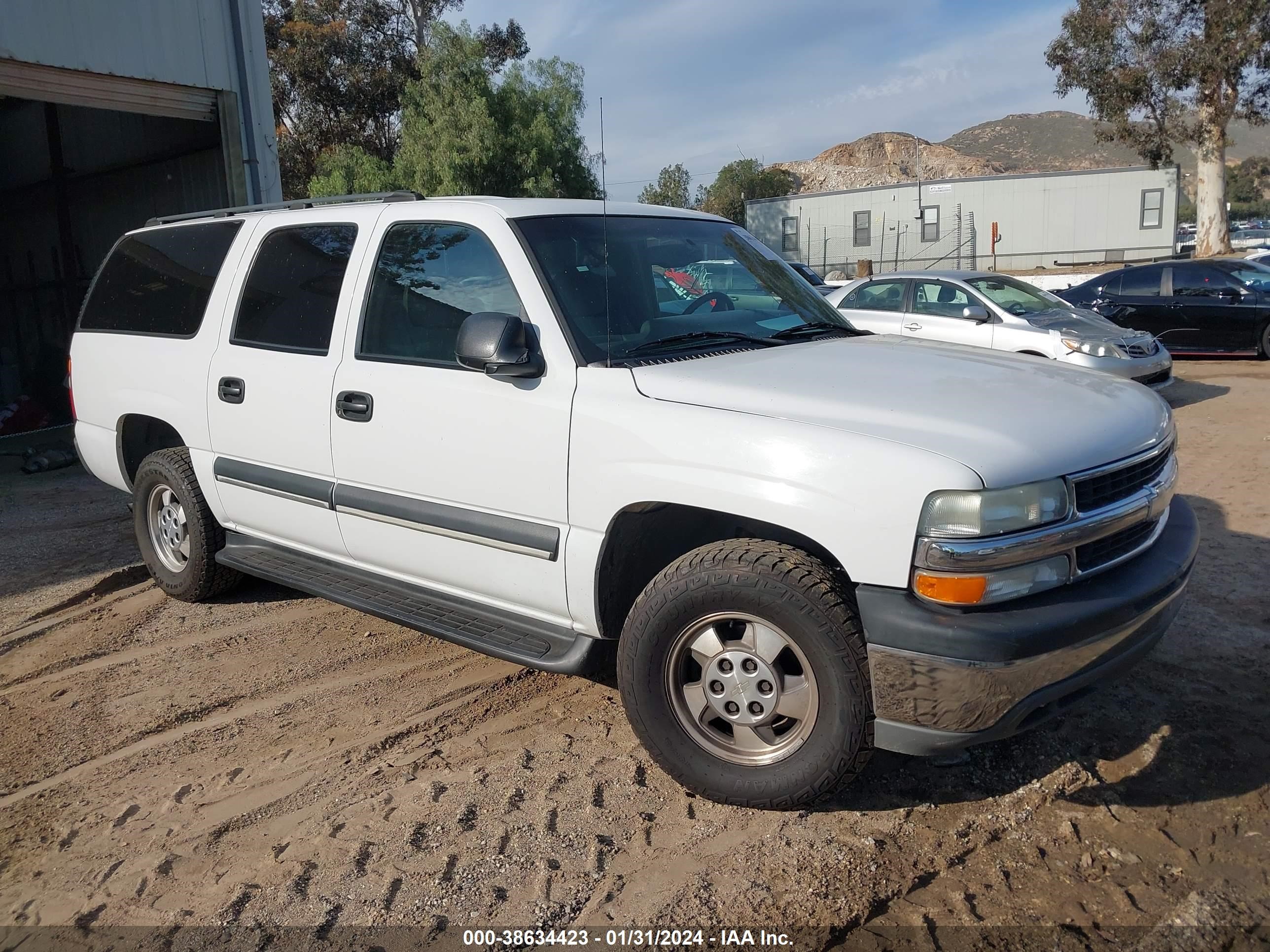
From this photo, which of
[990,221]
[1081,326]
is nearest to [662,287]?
[1081,326]

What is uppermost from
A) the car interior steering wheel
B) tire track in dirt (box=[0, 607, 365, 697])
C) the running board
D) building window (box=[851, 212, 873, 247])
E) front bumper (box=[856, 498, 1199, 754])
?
building window (box=[851, 212, 873, 247])

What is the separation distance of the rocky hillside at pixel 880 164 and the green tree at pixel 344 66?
151 feet

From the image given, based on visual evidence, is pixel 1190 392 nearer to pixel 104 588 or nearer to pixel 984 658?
pixel 984 658

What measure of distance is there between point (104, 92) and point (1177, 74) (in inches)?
1118

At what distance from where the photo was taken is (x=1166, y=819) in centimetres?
306

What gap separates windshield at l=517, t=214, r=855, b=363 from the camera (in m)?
3.58

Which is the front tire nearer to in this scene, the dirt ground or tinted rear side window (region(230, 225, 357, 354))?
the dirt ground

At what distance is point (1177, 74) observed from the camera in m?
27.7

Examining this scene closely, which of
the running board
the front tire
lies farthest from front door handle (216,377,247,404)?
the front tire

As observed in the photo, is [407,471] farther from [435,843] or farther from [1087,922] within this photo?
[1087,922]

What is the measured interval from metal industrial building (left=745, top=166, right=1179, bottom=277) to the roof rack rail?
120ft

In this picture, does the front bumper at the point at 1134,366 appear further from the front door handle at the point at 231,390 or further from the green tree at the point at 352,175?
the green tree at the point at 352,175

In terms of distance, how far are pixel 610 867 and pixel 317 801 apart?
1101 mm

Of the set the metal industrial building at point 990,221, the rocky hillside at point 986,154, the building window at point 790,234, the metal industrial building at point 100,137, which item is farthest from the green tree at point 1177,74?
the metal industrial building at point 100,137
